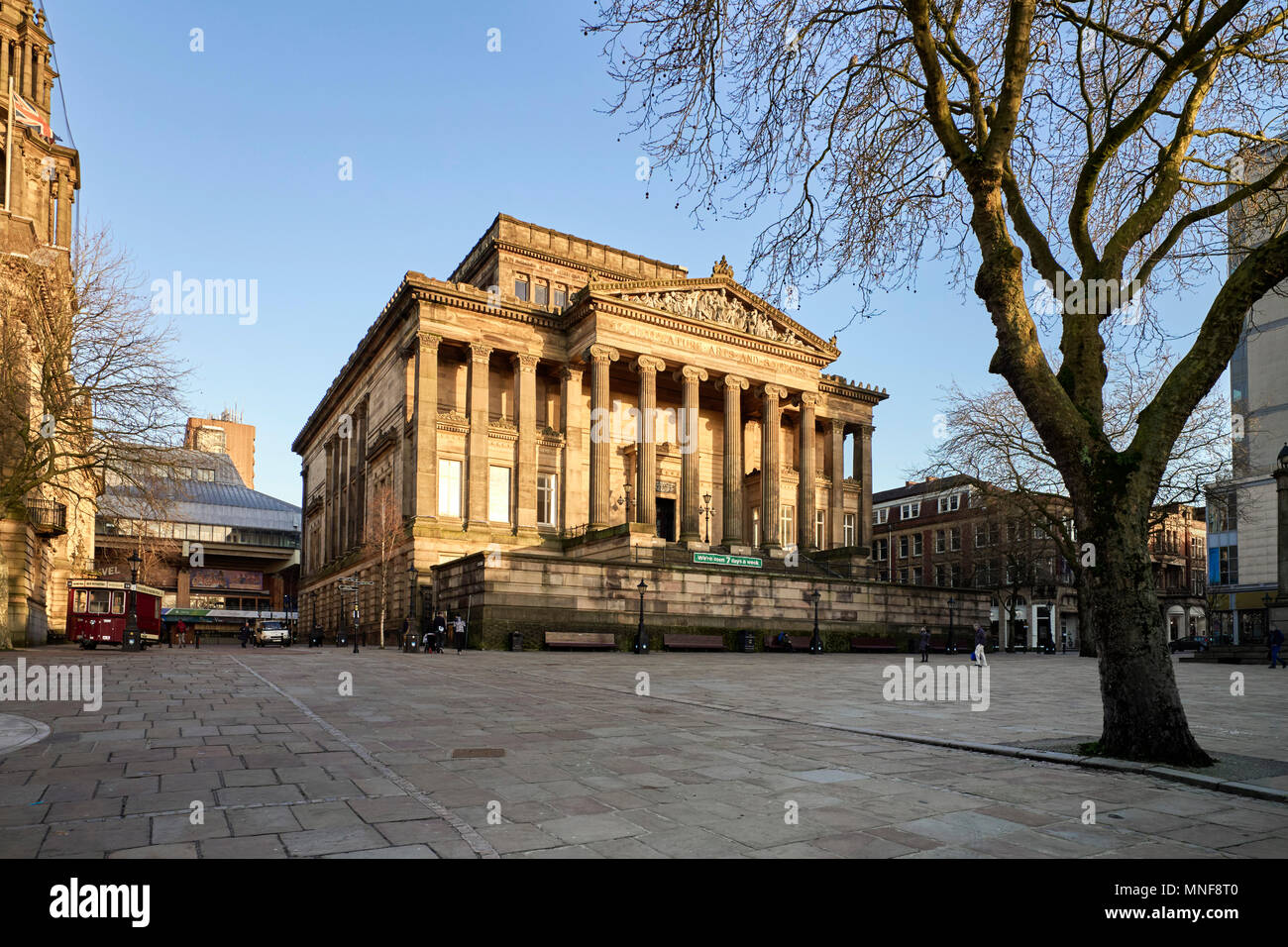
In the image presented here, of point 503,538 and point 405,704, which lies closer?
point 405,704

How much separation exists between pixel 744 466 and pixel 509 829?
56.3m

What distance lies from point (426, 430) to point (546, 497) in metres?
8.30

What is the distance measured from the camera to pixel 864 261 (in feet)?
40.5

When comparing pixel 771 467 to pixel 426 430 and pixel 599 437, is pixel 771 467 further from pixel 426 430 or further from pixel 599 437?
pixel 426 430

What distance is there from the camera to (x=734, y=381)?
174 feet

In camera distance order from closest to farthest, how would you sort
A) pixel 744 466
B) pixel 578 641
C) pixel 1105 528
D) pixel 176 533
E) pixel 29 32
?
pixel 1105 528 → pixel 578 641 → pixel 29 32 → pixel 744 466 → pixel 176 533

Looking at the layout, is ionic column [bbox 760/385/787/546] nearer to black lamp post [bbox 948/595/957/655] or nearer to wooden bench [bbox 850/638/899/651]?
wooden bench [bbox 850/638/899/651]

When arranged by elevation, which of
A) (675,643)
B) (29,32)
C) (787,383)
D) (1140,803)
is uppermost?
(29,32)

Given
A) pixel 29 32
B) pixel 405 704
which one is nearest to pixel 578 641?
pixel 405 704

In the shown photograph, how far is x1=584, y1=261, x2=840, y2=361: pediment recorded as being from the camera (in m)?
49.5

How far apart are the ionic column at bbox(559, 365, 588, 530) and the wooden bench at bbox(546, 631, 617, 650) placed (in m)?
14.1

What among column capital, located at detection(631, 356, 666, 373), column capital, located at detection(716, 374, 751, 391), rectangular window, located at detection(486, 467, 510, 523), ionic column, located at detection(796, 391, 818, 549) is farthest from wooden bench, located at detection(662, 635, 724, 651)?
column capital, located at detection(716, 374, 751, 391)
